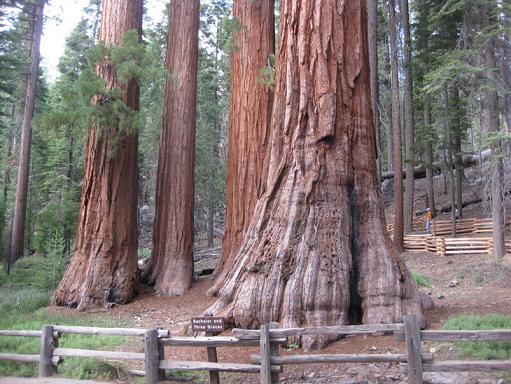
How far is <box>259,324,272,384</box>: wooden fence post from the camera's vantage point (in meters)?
6.14

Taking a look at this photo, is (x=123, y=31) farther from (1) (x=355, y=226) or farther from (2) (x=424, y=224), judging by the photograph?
(2) (x=424, y=224)

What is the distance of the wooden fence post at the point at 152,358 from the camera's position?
6.68 meters

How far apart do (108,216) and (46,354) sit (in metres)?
5.95

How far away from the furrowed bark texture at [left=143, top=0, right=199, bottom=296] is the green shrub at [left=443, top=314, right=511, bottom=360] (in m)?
7.97

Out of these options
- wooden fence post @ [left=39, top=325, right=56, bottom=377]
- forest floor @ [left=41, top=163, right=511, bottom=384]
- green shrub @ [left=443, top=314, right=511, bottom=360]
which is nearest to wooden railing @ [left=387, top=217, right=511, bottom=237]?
forest floor @ [left=41, top=163, right=511, bottom=384]

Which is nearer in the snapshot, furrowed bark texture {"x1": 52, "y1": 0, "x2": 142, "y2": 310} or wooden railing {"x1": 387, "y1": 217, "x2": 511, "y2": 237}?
furrowed bark texture {"x1": 52, "y1": 0, "x2": 142, "y2": 310}

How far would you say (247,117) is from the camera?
44.4 feet

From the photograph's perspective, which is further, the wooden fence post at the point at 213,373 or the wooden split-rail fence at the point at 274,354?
the wooden fence post at the point at 213,373

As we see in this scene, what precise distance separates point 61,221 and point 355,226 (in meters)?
15.0

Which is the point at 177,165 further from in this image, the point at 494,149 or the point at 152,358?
the point at 494,149

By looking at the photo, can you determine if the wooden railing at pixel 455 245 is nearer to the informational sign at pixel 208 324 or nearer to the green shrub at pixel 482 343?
the green shrub at pixel 482 343

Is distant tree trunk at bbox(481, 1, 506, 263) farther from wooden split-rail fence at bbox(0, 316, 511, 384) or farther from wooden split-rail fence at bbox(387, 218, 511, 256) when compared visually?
wooden split-rail fence at bbox(0, 316, 511, 384)

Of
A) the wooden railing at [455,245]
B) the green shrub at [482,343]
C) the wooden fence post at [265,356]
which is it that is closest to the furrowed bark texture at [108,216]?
the wooden fence post at [265,356]

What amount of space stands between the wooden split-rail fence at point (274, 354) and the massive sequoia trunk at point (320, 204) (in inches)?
37.5
